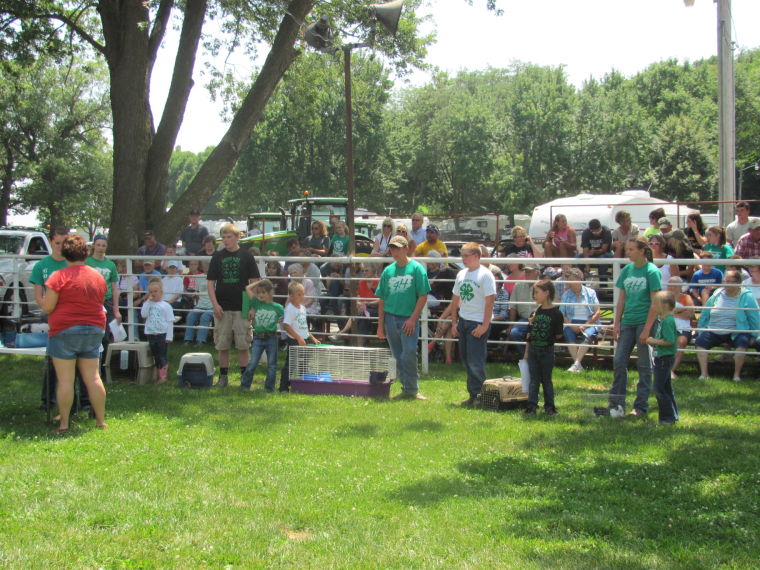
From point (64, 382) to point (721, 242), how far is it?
896cm

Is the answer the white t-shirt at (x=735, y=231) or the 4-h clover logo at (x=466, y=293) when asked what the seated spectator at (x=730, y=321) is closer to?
the white t-shirt at (x=735, y=231)

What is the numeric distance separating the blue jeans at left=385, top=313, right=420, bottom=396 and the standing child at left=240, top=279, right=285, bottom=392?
1.49 metres

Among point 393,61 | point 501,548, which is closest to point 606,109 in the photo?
point 393,61

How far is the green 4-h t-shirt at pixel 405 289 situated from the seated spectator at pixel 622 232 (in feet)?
14.7

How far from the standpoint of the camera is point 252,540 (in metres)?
4.79

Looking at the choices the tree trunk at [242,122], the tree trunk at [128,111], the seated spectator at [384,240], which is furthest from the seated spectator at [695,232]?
the tree trunk at [128,111]

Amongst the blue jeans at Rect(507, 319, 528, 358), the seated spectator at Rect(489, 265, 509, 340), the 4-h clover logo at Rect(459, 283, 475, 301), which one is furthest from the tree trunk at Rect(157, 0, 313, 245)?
the 4-h clover logo at Rect(459, 283, 475, 301)

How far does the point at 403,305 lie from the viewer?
9539mm

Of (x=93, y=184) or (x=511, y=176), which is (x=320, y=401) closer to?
(x=93, y=184)

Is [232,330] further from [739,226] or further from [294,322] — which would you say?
[739,226]

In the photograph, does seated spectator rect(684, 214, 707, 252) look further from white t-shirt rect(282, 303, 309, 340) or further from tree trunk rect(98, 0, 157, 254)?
tree trunk rect(98, 0, 157, 254)

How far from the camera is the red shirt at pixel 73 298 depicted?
753 centimetres

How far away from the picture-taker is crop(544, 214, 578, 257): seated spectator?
13.1 m

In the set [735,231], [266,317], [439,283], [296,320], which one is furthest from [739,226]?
[266,317]
